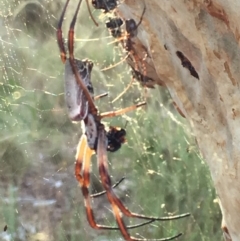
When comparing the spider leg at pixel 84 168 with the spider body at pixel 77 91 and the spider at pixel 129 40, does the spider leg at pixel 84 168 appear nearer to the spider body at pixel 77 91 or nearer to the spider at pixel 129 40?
the spider body at pixel 77 91

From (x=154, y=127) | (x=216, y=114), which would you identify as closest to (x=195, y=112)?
(x=216, y=114)

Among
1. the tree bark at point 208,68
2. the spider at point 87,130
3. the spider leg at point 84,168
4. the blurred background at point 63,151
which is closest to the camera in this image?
the tree bark at point 208,68

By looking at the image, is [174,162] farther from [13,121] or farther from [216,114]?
[216,114]

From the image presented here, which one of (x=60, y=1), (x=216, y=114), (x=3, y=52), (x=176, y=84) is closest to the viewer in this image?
(x=216, y=114)

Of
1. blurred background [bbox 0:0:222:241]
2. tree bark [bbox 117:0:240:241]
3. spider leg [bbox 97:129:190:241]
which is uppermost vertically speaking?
tree bark [bbox 117:0:240:241]

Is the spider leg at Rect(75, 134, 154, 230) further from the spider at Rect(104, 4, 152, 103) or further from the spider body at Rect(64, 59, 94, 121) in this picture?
the spider at Rect(104, 4, 152, 103)

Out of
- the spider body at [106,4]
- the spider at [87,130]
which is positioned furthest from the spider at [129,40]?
the spider at [87,130]

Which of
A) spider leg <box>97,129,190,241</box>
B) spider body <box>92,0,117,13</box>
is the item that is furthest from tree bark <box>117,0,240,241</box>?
spider leg <box>97,129,190,241</box>
